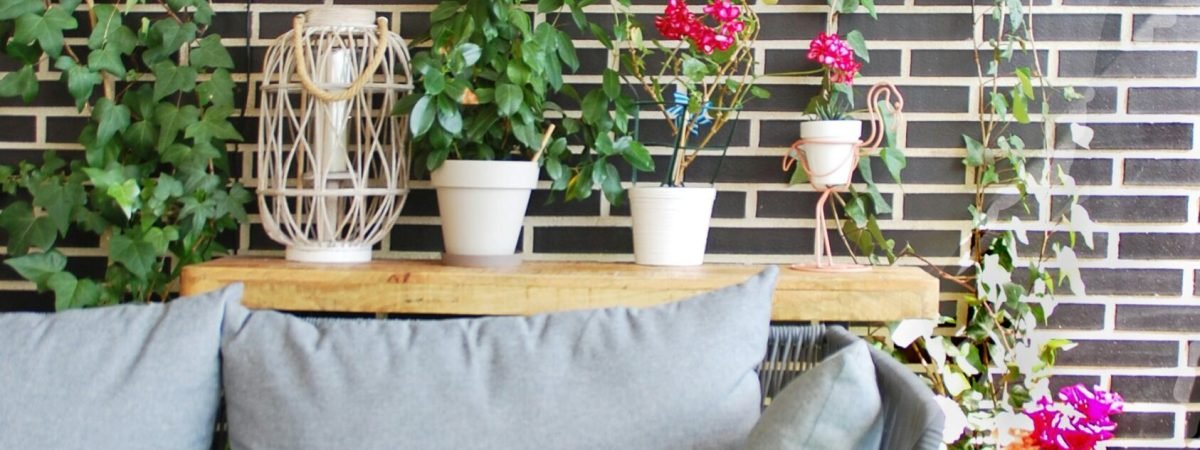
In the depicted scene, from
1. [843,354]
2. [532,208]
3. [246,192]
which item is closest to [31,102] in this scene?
[246,192]

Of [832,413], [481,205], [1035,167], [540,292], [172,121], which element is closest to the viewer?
[832,413]

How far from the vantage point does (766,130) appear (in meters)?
1.79

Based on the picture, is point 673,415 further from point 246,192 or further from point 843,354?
point 246,192

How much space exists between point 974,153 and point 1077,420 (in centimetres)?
49

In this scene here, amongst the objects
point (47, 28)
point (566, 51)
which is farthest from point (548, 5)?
point (47, 28)

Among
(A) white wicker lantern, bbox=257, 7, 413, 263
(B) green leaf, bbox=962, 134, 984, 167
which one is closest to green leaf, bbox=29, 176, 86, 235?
(A) white wicker lantern, bbox=257, 7, 413, 263

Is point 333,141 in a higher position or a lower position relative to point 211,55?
lower

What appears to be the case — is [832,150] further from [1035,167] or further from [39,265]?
[39,265]

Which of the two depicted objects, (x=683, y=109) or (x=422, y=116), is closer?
(x=422, y=116)

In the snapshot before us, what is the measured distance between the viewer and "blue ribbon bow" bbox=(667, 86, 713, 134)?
163 cm

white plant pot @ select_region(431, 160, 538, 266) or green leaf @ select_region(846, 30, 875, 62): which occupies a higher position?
green leaf @ select_region(846, 30, 875, 62)

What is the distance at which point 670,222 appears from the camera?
1602mm

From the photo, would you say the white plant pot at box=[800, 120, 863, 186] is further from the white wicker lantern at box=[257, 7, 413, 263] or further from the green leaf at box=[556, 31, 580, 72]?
the white wicker lantern at box=[257, 7, 413, 263]

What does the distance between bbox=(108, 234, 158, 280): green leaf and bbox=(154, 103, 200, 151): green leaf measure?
0.17m
